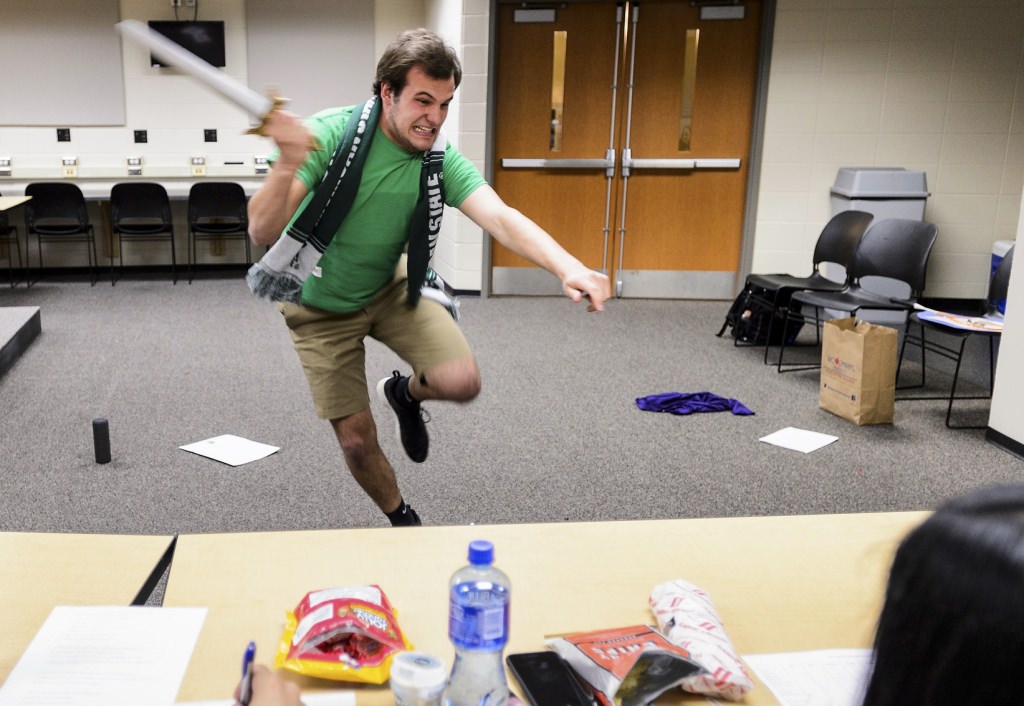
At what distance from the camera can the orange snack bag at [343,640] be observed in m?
1.10

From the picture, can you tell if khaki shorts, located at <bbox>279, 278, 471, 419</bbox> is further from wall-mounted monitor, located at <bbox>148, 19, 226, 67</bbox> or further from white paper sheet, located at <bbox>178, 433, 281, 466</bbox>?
wall-mounted monitor, located at <bbox>148, 19, 226, 67</bbox>

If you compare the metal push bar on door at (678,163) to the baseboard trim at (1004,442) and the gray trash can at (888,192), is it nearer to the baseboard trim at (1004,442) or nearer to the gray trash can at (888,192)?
the gray trash can at (888,192)

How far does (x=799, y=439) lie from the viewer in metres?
3.74

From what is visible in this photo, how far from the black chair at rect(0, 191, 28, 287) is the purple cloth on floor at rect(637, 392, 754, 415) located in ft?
16.3

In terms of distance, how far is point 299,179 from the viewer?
2.06m

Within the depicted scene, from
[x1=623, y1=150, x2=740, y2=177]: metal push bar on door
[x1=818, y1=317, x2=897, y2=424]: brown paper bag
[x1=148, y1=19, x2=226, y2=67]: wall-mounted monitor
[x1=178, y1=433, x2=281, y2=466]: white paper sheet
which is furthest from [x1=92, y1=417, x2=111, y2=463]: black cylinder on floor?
[x1=148, y1=19, x2=226, y2=67]: wall-mounted monitor

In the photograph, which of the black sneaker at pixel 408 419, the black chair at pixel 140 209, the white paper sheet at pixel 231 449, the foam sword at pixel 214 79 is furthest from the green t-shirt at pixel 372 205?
the black chair at pixel 140 209

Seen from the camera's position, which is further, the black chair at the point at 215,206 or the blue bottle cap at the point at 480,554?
the black chair at the point at 215,206

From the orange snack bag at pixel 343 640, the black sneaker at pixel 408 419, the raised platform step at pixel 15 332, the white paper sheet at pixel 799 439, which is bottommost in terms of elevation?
the white paper sheet at pixel 799 439

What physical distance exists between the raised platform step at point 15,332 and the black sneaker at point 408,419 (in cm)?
274

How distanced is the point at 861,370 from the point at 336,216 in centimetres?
259

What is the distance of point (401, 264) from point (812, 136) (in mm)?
4699

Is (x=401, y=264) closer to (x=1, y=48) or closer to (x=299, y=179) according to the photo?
(x=299, y=179)

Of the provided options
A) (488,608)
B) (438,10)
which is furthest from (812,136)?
(488,608)
